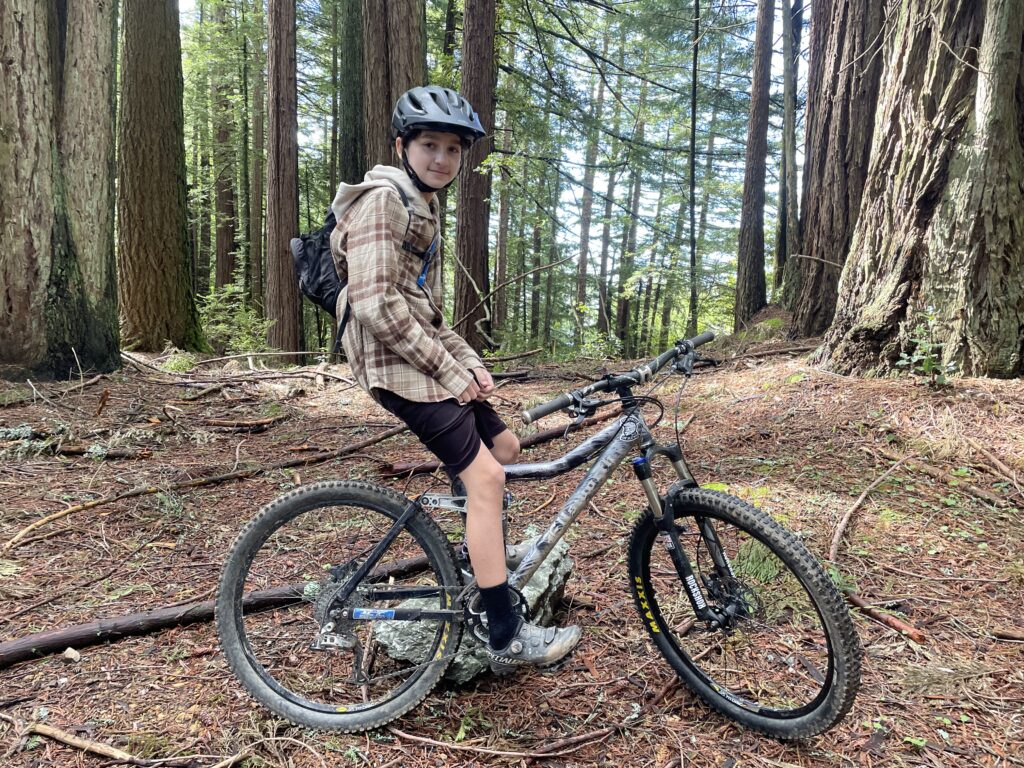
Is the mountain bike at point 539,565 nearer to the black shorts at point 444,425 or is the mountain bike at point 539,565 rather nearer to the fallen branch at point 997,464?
the black shorts at point 444,425

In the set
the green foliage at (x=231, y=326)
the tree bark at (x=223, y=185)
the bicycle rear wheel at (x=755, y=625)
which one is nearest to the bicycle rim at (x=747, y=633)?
the bicycle rear wheel at (x=755, y=625)

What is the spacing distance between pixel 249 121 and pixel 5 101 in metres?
15.5

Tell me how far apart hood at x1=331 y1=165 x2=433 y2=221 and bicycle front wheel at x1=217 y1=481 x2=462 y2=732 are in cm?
106

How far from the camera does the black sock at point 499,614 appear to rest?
223 cm

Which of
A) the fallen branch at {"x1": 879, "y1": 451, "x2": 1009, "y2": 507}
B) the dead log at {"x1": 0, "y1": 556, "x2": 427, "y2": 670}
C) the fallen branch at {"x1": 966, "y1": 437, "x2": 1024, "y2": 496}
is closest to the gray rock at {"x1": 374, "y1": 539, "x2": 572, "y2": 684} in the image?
the dead log at {"x1": 0, "y1": 556, "x2": 427, "y2": 670}

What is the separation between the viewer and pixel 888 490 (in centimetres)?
363

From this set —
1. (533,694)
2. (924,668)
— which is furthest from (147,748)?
(924,668)

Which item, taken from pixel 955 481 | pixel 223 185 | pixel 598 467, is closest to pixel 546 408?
pixel 598 467

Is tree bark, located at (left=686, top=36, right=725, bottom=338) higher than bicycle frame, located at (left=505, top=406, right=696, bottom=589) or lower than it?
higher

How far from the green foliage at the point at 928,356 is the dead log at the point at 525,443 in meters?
2.33

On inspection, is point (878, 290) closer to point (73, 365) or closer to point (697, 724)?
point (697, 724)

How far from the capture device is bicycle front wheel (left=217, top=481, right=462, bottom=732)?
227cm

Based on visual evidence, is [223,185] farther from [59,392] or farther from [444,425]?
[444,425]

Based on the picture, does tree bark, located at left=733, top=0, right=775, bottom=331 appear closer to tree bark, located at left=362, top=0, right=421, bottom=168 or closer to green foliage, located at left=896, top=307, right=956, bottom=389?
green foliage, located at left=896, top=307, right=956, bottom=389
